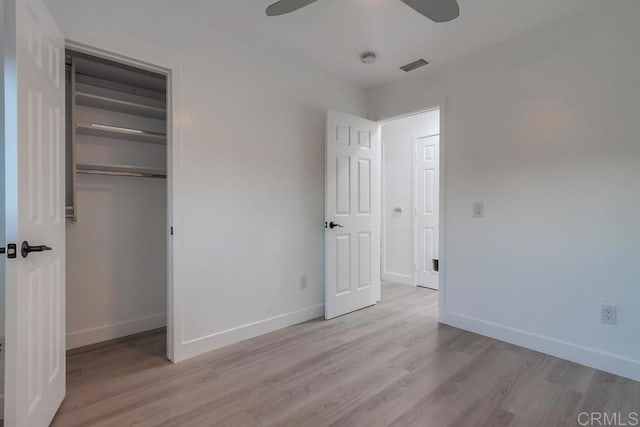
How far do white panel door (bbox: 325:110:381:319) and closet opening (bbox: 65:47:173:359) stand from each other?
146 cm

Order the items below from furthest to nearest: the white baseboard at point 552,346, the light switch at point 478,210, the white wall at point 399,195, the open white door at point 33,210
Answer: the white wall at point 399,195
the light switch at point 478,210
the white baseboard at point 552,346
the open white door at point 33,210

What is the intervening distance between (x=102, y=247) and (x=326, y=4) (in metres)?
2.59

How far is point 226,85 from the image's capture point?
2.54 meters

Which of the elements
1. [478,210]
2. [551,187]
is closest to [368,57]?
[478,210]

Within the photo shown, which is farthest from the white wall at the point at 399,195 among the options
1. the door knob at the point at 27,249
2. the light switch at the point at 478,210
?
the door knob at the point at 27,249

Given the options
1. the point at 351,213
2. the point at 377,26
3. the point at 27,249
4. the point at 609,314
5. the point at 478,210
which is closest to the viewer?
the point at 27,249

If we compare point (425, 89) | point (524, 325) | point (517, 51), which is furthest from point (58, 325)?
point (517, 51)

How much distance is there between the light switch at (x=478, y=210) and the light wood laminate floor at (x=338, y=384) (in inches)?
41.3

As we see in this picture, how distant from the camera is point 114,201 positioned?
2.76 metres

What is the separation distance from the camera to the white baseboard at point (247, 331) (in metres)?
2.38

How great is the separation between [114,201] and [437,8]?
2.78 meters

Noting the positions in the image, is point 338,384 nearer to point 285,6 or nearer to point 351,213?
point 351,213

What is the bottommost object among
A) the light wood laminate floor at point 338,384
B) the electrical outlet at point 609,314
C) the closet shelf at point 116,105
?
the light wood laminate floor at point 338,384

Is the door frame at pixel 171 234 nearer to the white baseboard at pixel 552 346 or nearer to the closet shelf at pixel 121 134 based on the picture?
the closet shelf at pixel 121 134
